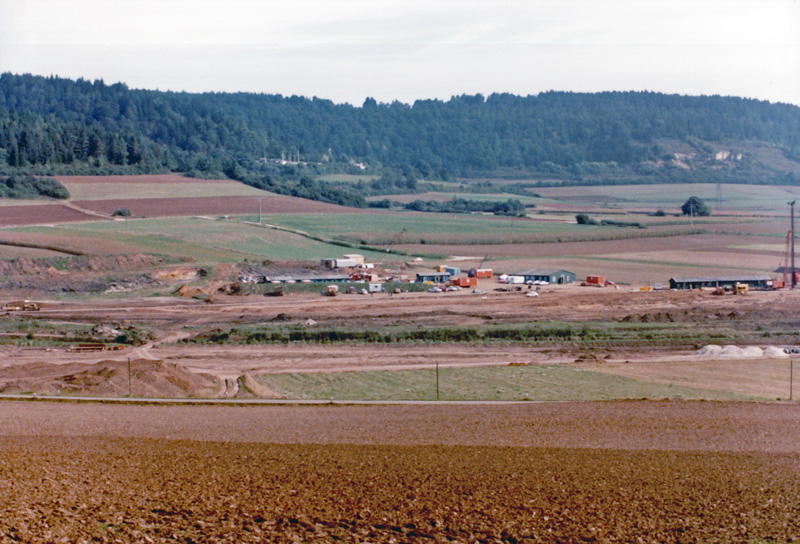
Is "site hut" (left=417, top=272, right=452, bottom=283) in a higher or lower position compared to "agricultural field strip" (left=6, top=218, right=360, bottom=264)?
lower

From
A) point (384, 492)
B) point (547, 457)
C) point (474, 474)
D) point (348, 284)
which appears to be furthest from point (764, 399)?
point (348, 284)

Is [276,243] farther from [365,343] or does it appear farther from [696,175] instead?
[696,175]

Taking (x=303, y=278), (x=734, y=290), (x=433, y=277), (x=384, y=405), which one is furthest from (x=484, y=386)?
(x=303, y=278)

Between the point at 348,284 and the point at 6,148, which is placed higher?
the point at 6,148

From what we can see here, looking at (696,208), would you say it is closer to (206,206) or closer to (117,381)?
(206,206)

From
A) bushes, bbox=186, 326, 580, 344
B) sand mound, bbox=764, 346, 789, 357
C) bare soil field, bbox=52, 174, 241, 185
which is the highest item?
bare soil field, bbox=52, 174, 241, 185

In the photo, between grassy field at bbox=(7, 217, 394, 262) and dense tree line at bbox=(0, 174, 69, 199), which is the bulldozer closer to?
grassy field at bbox=(7, 217, 394, 262)

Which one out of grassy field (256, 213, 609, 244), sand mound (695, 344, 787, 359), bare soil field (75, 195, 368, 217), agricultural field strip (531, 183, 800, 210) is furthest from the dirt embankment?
agricultural field strip (531, 183, 800, 210)
